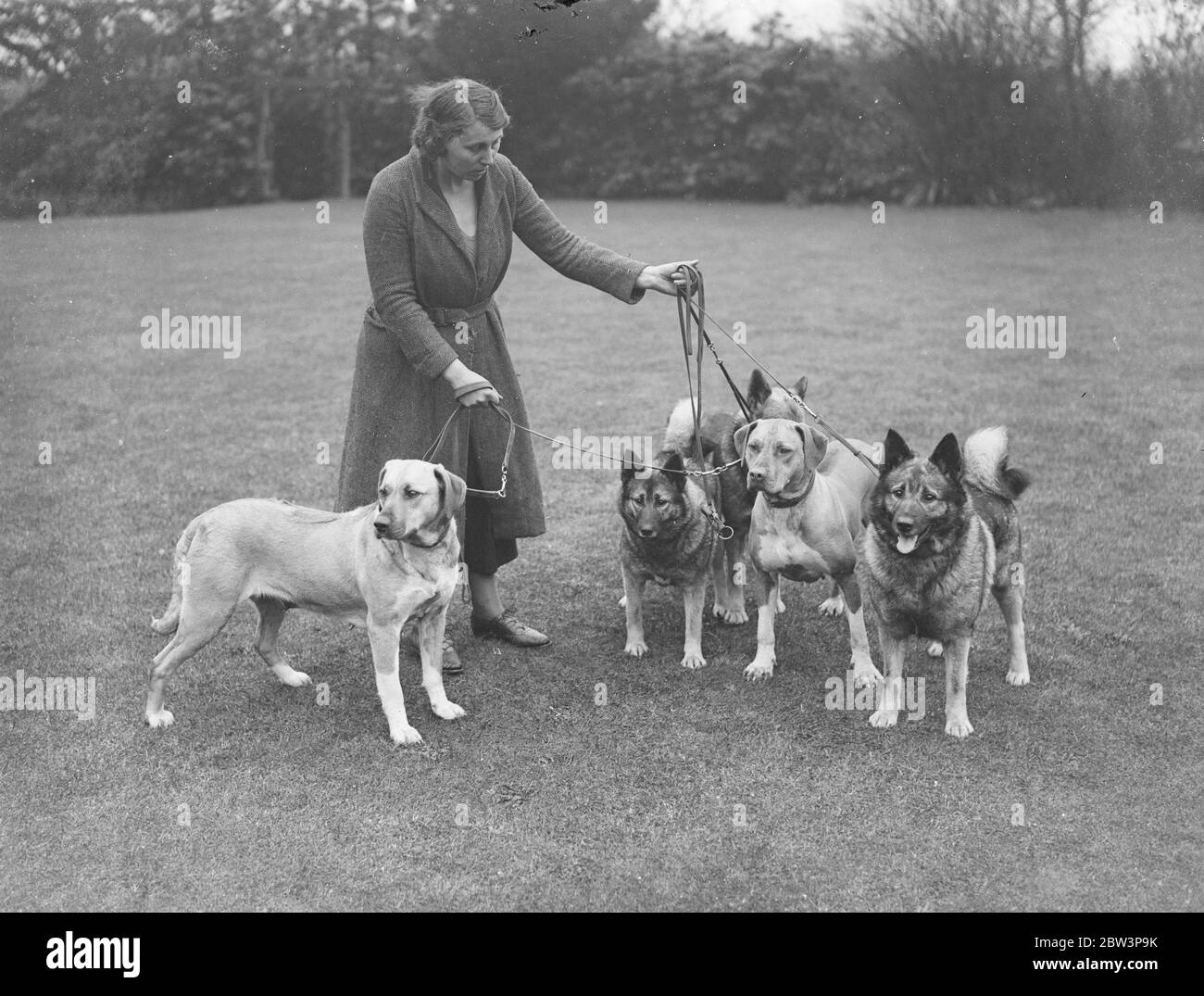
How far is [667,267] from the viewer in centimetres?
592

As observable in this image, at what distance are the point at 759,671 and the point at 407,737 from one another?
191 centimetres

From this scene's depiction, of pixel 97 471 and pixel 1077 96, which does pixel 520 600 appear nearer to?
pixel 97 471

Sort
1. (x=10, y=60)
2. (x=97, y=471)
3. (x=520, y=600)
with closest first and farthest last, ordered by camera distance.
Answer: (x=520, y=600)
(x=97, y=471)
(x=10, y=60)

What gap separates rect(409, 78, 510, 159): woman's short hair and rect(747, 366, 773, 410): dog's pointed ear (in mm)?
2091

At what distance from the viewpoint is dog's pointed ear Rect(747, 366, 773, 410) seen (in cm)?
666

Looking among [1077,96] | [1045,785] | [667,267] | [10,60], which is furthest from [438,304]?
[1077,96]

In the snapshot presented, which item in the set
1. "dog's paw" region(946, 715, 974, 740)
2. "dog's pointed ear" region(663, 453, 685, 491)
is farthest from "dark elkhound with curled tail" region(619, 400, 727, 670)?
"dog's paw" region(946, 715, 974, 740)

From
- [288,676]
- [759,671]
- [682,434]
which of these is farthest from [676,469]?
[288,676]

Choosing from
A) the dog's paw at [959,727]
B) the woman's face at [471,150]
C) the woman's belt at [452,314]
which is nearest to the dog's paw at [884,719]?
the dog's paw at [959,727]

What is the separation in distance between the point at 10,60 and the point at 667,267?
12.3 metres

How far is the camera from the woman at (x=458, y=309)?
18.0ft

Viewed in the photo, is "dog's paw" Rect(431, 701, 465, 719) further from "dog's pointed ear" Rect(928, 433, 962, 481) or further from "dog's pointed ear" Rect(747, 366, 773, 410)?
"dog's pointed ear" Rect(928, 433, 962, 481)

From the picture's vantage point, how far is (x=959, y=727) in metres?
5.49

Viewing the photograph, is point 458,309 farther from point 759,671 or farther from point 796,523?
point 759,671
